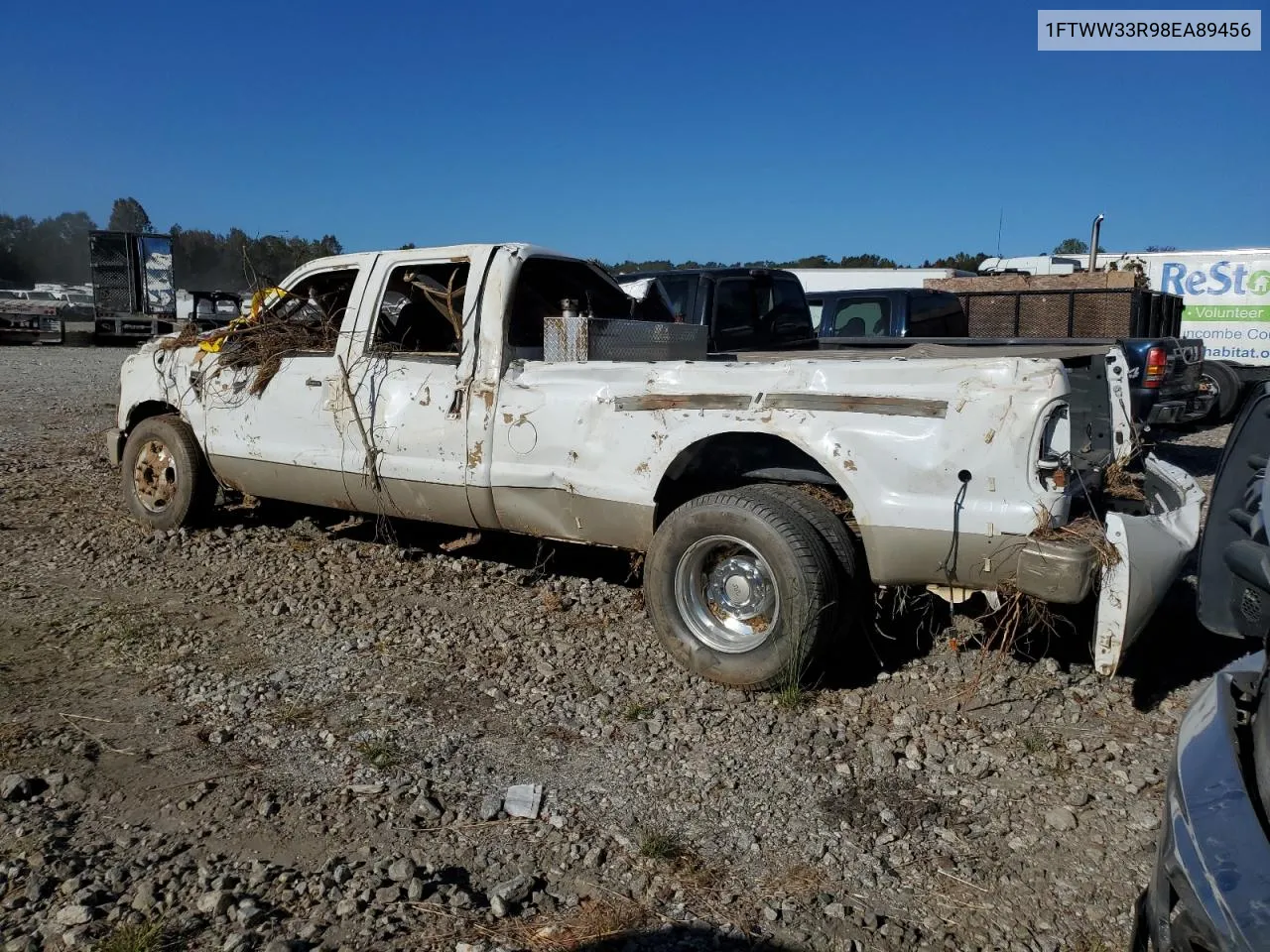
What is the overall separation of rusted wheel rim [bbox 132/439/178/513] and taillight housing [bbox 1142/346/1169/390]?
28.1 feet

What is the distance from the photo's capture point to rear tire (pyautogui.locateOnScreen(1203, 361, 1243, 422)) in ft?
44.0

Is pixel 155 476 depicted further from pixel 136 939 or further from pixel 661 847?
pixel 661 847

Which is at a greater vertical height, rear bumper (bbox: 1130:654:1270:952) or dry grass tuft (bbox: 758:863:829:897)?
rear bumper (bbox: 1130:654:1270:952)

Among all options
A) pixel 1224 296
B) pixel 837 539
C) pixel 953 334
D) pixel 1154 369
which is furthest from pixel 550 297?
pixel 1224 296

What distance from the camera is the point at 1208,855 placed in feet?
5.82

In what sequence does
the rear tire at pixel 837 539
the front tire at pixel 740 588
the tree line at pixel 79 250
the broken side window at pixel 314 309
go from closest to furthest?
the front tire at pixel 740 588 → the rear tire at pixel 837 539 → the broken side window at pixel 314 309 → the tree line at pixel 79 250

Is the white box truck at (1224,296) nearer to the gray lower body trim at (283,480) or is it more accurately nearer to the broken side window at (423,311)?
the broken side window at (423,311)

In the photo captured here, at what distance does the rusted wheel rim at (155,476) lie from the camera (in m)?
6.82

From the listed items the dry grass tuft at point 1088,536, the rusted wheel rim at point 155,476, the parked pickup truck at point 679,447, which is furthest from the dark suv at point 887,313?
the dry grass tuft at point 1088,536

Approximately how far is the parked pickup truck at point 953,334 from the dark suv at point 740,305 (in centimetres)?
85

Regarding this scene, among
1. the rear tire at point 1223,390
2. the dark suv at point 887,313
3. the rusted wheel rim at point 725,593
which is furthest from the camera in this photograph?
the rear tire at point 1223,390

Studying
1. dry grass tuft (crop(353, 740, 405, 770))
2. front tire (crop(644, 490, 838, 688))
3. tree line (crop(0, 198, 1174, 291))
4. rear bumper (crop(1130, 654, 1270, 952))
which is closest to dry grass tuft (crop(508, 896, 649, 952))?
dry grass tuft (crop(353, 740, 405, 770))

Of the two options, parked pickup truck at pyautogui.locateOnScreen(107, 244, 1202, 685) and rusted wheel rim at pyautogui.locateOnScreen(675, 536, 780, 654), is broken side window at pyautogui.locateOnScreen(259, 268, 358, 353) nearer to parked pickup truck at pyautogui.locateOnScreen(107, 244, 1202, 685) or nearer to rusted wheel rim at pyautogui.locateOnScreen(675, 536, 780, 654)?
parked pickup truck at pyautogui.locateOnScreen(107, 244, 1202, 685)

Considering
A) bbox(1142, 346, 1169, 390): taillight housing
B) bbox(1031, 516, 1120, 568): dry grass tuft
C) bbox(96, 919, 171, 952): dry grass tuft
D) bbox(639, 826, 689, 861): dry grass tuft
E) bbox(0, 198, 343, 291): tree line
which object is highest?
bbox(0, 198, 343, 291): tree line
